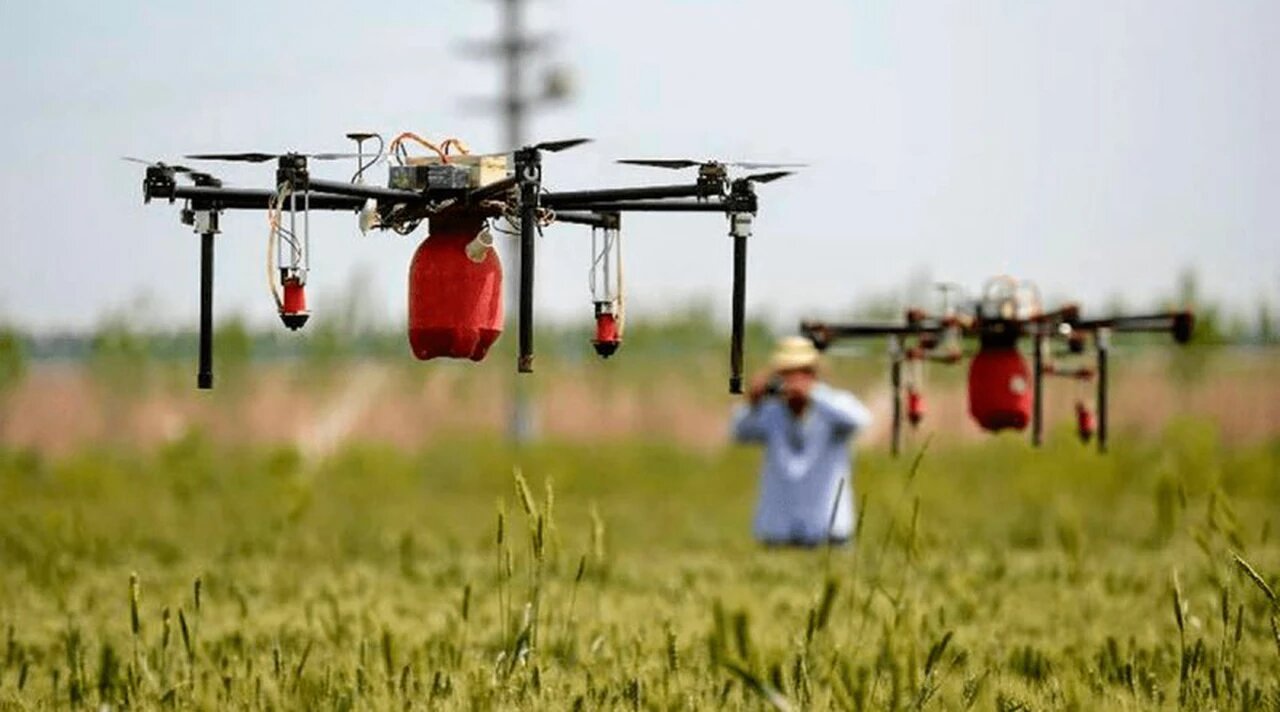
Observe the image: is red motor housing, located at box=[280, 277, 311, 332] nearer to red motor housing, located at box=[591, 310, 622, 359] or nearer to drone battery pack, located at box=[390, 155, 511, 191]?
drone battery pack, located at box=[390, 155, 511, 191]

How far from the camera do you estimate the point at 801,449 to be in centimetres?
1180

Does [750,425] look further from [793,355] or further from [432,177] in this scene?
[432,177]

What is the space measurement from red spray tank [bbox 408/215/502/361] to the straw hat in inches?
244

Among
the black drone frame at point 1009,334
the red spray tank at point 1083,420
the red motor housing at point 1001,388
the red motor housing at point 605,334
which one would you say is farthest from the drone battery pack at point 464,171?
the red spray tank at point 1083,420

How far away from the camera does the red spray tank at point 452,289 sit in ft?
16.8

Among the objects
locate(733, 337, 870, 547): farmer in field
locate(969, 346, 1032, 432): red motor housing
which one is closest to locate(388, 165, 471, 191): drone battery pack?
locate(969, 346, 1032, 432): red motor housing

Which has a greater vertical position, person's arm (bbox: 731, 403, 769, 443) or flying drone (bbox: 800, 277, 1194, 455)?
flying drone (bbox: 800, 277, 1194, 455)

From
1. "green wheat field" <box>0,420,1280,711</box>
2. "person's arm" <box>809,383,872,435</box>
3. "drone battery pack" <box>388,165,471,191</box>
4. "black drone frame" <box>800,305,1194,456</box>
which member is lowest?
"green wheat field" <box>0,420,1280,711</box>

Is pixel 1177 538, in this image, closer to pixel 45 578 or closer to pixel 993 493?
pixel 993 493

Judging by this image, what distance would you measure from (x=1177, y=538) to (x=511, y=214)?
925 cm

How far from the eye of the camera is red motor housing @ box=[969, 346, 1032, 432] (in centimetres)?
748

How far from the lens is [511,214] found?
16.5ft

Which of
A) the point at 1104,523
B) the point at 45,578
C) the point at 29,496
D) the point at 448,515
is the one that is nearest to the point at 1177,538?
the point at 1104,523

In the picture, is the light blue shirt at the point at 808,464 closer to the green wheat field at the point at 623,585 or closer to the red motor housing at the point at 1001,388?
the green wheat field at the point at 623,585
